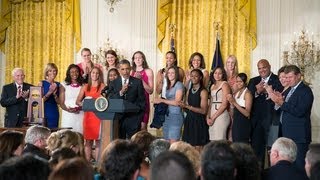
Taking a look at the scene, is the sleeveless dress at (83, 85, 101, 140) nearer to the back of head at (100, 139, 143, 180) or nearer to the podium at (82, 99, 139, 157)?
the podium at (82, 99, 139, 157)

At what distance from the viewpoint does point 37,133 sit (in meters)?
4.87

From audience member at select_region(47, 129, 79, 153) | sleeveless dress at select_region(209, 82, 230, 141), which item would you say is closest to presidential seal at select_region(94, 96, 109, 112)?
sleeveless dress at select_region(209, 82, 230, 141)

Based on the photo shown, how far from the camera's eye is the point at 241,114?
7.80 m

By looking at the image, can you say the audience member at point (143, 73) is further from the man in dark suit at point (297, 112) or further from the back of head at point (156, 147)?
the back of head at point (156, 147)

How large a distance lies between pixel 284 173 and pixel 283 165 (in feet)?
0.29

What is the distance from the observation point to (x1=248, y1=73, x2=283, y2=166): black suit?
7.89m

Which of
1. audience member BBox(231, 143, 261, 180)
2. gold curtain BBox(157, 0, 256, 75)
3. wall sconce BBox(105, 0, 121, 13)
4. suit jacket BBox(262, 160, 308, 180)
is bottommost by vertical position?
suit jacket BBox(262, 160, 308, 180)

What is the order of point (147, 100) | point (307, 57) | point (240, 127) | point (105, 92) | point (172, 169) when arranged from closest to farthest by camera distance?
1. point (172, 169)
2. point (240, 127)
3. point (105, 92)
4. point (147, 100)
5. point (307, 57)

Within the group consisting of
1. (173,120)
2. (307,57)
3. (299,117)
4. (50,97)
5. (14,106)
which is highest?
(307,57)

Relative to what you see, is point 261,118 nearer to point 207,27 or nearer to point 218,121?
point 218,121

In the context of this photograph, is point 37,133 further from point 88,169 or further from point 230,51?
point 230,51

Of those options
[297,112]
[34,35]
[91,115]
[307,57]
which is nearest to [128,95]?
[91,115]

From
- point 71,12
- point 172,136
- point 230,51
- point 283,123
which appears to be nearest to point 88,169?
point 283,123

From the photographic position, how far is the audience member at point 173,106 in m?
7.98
